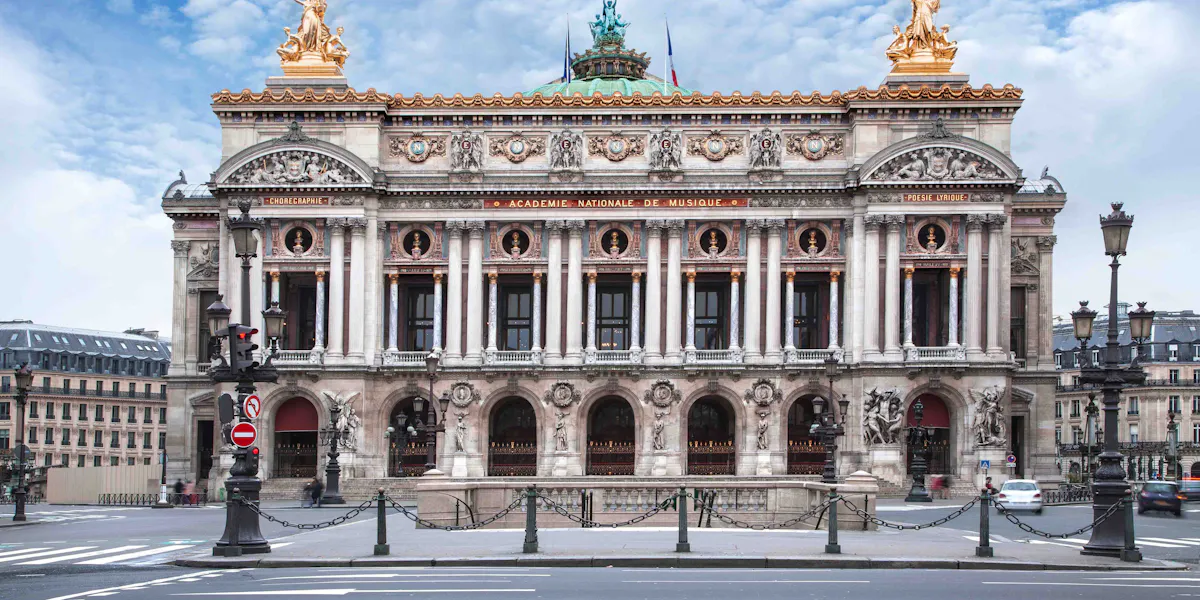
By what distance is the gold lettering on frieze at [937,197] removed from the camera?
73188 mm

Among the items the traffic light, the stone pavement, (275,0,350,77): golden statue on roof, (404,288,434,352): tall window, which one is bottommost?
the stone pavement

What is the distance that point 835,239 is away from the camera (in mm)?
75062

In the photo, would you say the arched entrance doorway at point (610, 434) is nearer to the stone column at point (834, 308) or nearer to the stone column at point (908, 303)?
the stone column at point (834, 308)

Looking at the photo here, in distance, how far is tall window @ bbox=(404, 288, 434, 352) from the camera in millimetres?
78938

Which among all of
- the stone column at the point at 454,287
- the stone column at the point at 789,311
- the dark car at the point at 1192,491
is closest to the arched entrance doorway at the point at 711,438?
the stone column at the point at 789,311

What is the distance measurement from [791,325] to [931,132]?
11478mm

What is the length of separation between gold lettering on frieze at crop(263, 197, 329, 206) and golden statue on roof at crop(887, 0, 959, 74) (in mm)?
29024

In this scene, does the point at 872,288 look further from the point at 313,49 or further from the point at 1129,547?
the point at 1129,547

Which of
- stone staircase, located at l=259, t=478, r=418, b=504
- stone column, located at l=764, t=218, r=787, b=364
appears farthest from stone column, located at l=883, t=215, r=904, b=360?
stone staircase, located at l=259, t=478, r=418, b=504

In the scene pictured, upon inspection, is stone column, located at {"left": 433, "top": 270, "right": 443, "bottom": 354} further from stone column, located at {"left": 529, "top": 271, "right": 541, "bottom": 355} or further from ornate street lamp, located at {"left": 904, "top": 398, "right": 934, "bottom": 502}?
ornate street lamp, located at {"left": 904, "top": 398, "right": 934, "bottom": 502}

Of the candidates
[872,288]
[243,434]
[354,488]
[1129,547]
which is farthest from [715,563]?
[872,288]

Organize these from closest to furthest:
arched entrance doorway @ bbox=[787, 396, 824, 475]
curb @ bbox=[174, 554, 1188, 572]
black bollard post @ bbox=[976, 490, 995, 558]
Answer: curb @ bbox=[174, 554, 1188, 572] → black bollard post @ bbox=[976, 490, 995, 558] → arched entrance doorway @ bbox=[787, 396, 824, 475]

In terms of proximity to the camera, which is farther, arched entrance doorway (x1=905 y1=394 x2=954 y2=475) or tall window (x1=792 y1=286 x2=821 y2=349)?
tall window (x1=792 y1=286 x2=821 y2=349)

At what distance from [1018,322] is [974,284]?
787 cm
